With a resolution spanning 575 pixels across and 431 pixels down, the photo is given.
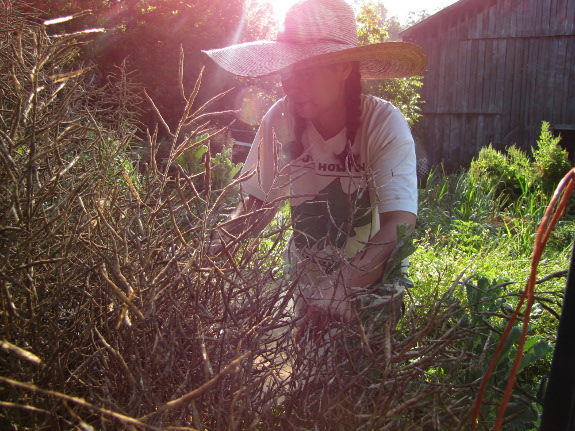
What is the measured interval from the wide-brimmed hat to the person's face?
77 mm

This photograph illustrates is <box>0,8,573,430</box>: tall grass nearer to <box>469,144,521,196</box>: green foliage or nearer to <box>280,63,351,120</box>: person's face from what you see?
<box>280,63,351,120</box>: person's face

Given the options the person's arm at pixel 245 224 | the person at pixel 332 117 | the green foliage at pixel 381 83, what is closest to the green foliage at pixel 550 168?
the green foliage at pixel 381 83

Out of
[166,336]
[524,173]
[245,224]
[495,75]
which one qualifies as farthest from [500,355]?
[495,75]

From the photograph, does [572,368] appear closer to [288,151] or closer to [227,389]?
[227,389]

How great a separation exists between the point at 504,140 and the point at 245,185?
1345 cm

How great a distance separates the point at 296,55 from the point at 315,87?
18cm

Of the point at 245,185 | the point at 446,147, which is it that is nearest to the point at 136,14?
the point at 446,147

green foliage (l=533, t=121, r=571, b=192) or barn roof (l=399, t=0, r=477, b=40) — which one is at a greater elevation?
barn roof (l=399, t=0, r=477, b=40)

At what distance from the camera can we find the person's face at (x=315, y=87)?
2.39 metres

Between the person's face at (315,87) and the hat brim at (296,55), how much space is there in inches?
2.8

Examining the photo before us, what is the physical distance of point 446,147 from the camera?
15125 millimetres

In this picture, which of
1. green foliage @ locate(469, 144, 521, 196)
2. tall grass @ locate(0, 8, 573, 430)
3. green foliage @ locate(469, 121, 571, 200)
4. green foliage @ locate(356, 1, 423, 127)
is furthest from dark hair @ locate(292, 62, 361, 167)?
green foliage @ locate(356, 1, 423, 127)

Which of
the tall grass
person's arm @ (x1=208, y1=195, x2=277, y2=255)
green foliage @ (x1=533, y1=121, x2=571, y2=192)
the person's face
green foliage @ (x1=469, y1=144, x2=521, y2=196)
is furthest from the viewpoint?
green foliage @ (x1=469, y1=144, x2=521, y2=196)

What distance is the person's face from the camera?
94.0 inches
